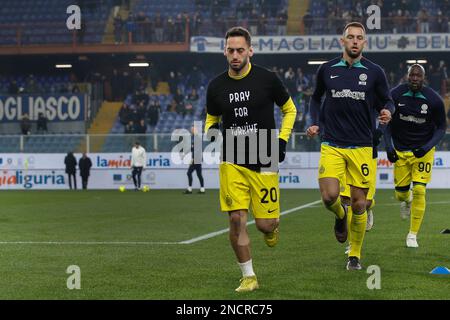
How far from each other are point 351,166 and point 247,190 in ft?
6.09

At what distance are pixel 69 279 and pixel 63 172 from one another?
29019 millimetres

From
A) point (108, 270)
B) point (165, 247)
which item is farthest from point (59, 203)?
point (108, 270)

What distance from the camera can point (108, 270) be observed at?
9250mm

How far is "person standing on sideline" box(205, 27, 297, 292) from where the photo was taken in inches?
315

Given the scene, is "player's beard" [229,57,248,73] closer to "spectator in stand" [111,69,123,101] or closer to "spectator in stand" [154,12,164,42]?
"spectator in stand" [154,12,164,42]

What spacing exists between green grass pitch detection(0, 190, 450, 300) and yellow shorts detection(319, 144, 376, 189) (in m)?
0.91

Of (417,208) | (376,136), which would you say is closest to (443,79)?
(417,208)

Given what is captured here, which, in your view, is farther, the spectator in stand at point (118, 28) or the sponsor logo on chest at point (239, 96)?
the spectator in stand at point (118, 28)

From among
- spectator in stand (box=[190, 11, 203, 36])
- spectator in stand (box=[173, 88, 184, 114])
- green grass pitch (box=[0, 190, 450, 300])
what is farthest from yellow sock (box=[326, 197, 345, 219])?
spectator in stand (box=[190, 11, 203, 36])

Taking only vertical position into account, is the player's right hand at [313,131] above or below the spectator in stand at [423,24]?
below

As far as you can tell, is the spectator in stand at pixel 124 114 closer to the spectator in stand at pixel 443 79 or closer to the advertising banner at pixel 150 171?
the advertising banner at pixel 150 171

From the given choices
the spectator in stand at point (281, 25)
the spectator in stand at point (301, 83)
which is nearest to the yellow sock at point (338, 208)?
the spectator in stand at point (301, 83)

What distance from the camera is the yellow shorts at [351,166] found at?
9.55 meters
